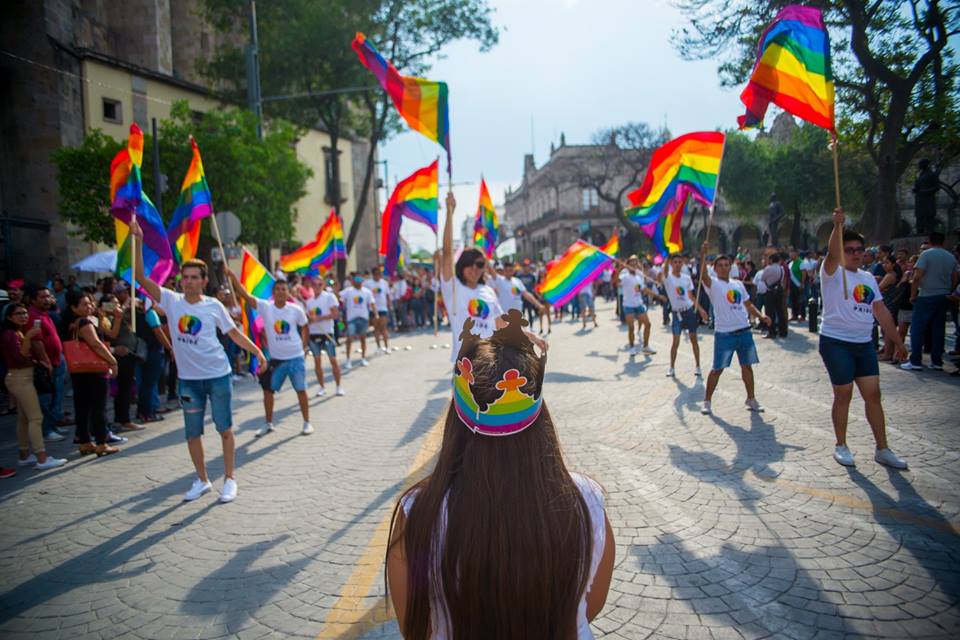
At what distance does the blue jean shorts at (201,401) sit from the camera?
505 centimetres

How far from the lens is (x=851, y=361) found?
506 centimetres

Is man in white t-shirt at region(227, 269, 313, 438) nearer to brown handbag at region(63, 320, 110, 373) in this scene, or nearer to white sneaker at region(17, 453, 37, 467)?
brown handbag at region(63, 320, 110, 373)

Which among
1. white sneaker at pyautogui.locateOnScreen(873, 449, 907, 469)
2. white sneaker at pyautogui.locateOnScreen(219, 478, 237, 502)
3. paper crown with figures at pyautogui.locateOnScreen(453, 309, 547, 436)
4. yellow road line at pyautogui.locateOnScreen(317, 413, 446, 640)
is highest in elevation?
paper crown with figures at pyautogui.locateOnScreen(453, 309, 547, 436)

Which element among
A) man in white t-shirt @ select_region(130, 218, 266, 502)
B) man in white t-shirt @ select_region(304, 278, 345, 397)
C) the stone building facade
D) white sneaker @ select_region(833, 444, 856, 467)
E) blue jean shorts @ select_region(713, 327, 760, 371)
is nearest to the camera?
white sneaker @ select_region(833, 444, 856, 467)

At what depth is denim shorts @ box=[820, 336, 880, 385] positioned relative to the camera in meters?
5.02

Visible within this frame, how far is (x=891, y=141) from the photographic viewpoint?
14.9 meters

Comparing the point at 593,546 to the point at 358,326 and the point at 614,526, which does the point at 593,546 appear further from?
the point at 358,326

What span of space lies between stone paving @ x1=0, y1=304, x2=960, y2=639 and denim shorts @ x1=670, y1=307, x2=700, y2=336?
1954 millimetres

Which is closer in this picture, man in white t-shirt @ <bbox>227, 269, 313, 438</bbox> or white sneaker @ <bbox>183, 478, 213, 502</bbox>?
white sneaker @ <bbox>183, 478, 213, 502</bbox>

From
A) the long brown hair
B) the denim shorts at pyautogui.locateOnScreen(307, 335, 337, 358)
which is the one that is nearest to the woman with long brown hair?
the long brown hair

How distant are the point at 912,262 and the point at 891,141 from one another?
6733 mm

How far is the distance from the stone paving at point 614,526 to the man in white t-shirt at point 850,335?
1.36 ft

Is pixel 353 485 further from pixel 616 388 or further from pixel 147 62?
pixel 147 62

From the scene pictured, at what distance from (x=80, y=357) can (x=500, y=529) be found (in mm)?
6951
